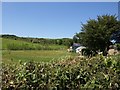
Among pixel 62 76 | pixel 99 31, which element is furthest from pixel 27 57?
pixel 99 31

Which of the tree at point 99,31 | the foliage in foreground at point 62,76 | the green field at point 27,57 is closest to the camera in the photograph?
the foliage in foreground at point 62,76

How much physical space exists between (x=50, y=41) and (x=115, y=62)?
2074 inches

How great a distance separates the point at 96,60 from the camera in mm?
4805

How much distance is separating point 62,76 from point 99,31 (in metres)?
28.9

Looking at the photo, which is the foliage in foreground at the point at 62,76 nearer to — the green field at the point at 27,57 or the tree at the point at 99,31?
the green field at the point at 27,57

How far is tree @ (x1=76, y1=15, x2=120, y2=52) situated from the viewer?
32.0m

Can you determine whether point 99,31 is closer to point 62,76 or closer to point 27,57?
point 27,57

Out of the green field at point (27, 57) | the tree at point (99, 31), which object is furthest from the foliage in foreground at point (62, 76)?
the tree at point (99, 31)

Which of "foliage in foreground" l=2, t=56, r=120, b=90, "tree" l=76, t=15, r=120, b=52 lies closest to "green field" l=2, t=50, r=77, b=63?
"foliage in foreground" l=2, t=56, r=120, b=90

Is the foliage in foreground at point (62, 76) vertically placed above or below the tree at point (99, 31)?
below

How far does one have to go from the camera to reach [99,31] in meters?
Answer: 32.8

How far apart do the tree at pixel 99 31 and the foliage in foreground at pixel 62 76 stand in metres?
26.8

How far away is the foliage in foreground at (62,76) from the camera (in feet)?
13.8

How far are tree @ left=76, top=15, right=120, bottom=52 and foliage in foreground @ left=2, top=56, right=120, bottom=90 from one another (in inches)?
1054
